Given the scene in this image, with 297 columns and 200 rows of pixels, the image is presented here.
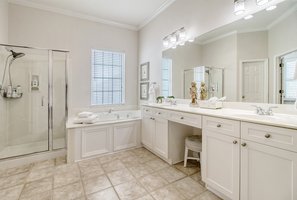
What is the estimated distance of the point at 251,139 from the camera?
1.25m

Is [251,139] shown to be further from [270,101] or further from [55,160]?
[55,160]

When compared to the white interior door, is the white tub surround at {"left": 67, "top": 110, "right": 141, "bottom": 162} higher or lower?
lower

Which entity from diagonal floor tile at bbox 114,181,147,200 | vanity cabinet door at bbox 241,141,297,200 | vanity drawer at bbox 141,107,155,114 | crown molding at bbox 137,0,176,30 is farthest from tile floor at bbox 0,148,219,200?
crown molding at bbox 137,0,176,30

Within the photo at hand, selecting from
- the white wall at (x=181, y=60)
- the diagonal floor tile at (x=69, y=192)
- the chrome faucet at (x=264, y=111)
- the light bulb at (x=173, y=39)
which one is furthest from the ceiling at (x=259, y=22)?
the diagonal floor tile at (x=69, y=192)

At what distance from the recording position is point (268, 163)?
1.16 m

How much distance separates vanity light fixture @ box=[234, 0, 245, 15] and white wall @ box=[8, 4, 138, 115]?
2594mm

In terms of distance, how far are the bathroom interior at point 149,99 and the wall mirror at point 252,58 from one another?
1 centimetres

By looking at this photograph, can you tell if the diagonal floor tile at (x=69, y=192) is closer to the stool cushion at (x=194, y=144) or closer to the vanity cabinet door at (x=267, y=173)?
the stool cushion at (x=194, y=144)

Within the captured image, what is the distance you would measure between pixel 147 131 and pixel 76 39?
2.51m

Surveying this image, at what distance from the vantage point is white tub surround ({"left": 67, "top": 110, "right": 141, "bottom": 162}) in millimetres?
2391

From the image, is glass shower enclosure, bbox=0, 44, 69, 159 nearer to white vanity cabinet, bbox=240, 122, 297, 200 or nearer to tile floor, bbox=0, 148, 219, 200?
tile floor, bbox=0, 148, 219, 200

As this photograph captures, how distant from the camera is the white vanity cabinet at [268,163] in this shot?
1.04 meters

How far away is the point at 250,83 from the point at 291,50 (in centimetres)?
46

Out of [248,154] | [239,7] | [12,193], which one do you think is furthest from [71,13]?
[248,154]
